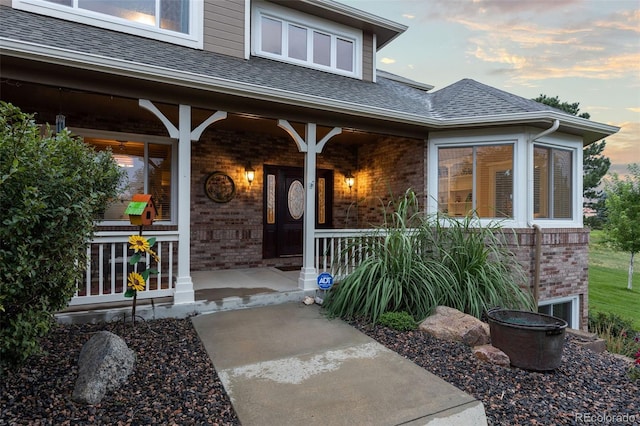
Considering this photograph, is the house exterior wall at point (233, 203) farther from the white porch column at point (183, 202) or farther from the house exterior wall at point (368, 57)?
the house exterior wall at point (368, 57)

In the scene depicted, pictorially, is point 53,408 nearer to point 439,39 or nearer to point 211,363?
point 211,363

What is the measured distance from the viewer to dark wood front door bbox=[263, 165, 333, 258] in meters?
7.38

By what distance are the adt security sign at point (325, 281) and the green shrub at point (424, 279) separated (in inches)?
10.1

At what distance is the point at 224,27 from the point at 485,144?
528 cm

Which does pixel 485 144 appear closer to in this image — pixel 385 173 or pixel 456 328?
pixel 385 173

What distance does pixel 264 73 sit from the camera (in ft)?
19.4

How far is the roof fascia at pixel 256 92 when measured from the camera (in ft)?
11.7

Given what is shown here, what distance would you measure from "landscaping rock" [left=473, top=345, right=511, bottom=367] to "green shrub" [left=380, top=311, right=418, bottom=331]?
70 centimetres

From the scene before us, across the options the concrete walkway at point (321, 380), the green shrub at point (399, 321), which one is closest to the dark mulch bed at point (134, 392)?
the concrete walkway at point (321, 380)

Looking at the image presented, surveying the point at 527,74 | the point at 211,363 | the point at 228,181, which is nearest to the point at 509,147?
the point at 228,181

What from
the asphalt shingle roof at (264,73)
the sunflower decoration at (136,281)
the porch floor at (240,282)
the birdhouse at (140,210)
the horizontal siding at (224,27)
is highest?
the horizontal siding at (224,27)

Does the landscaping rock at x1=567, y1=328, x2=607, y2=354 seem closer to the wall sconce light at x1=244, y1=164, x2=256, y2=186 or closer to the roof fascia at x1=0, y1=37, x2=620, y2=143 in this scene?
the roof fascia at x1=0, y1=37, x2=620, y2=143

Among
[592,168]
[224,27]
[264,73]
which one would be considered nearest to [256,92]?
[264,73]

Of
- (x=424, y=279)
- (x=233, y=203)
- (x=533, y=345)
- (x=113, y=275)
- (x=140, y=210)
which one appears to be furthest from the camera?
(x=233, y=203)
